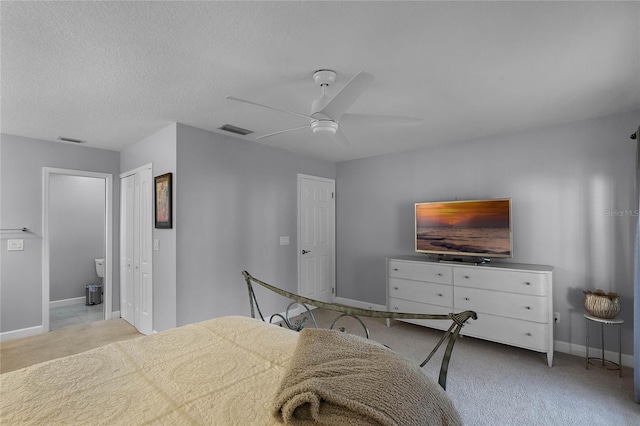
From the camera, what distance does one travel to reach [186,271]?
3334mm

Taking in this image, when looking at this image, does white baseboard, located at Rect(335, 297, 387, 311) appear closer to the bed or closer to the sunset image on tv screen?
the sunset image on tv screen

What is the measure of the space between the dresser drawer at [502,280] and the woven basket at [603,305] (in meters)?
0.36

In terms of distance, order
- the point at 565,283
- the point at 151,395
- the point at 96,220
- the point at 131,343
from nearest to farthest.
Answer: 1. the point at 151,395
2. the point at 131,343
3. the point at 565,283
4. the point at 96,220

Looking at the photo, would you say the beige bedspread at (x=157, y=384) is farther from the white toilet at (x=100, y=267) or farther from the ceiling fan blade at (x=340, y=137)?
the white toilet at (x=100, y=267)

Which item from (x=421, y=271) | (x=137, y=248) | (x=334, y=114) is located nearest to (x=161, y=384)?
(x=334, y=114)

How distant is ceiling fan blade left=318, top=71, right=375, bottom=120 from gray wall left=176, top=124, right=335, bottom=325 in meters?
2.04

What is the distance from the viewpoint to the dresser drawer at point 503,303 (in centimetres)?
304

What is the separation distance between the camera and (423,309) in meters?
3.83

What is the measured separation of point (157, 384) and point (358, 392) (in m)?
A: 0.80

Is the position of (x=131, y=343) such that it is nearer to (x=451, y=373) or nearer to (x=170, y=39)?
(x=170, y=39)

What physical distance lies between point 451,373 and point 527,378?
0.65 metres

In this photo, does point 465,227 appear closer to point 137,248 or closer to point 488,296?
point 488,296

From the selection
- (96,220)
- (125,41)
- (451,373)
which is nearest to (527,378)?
(451,373)

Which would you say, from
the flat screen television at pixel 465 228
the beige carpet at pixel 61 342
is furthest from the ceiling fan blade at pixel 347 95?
the beige carpet at pixel 61 342
